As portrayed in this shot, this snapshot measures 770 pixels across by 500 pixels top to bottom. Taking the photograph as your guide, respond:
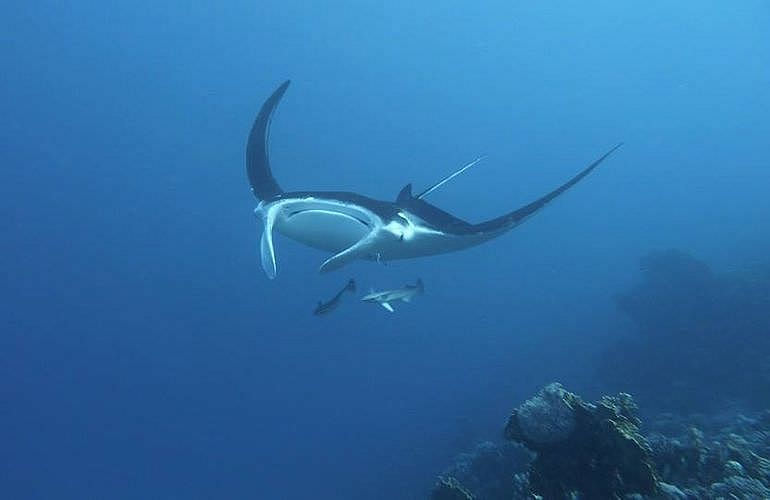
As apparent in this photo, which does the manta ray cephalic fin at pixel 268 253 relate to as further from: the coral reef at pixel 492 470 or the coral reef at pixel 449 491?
the coral reef at pixel 492 470

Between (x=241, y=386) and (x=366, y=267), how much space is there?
13440mm

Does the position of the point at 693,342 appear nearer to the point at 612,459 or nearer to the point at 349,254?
the point at 612,459

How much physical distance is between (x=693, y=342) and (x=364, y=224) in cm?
1318

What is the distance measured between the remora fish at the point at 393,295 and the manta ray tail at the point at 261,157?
5.83 feet

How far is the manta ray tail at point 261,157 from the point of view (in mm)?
6188

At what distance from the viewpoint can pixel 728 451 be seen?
17.3ft

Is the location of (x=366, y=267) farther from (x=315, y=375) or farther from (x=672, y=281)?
(x=672, y=281)

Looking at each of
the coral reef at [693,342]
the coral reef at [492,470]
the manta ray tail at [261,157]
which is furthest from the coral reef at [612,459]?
the coral reef at [693,342]

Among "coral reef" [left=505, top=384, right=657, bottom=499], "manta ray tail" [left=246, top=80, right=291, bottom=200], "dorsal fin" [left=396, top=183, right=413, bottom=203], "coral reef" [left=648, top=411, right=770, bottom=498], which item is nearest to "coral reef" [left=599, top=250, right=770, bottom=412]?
"coral reef" [left=648, top=411, right=770, bottom=498]

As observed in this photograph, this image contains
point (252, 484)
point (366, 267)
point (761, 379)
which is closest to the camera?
point (761, 379)

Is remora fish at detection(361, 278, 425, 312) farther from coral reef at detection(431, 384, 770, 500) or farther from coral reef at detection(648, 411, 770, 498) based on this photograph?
coral reef at detection(648, 411, 770, 498)

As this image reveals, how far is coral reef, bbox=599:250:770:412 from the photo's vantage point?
1209cm

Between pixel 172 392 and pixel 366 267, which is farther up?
pixel 366 267

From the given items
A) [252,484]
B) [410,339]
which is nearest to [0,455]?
[252,484]
